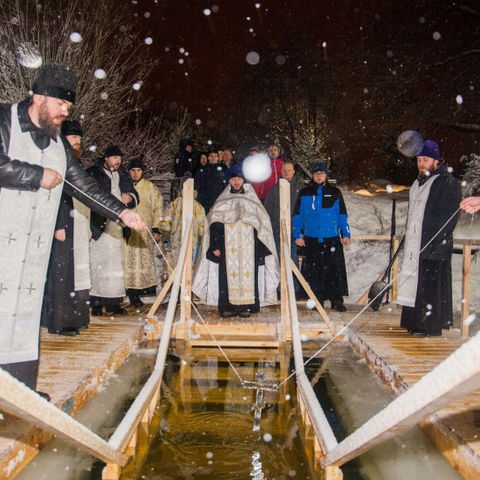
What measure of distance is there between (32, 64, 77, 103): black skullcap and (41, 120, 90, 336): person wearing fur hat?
2.22 metres

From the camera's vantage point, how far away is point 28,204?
10.3ft

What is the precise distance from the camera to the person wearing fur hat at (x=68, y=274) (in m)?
5.37

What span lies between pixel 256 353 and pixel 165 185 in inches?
391

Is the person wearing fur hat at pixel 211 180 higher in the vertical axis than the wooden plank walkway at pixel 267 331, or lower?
higher

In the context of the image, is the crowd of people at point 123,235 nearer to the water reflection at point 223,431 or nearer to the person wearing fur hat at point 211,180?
the water reflection at point 223,431

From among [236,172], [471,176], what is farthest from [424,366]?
[471,176]

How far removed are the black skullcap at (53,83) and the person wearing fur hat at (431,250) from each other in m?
3.69

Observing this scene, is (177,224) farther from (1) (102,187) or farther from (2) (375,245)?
(2) (375,245)

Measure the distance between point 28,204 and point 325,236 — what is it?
Answer: 4986mm

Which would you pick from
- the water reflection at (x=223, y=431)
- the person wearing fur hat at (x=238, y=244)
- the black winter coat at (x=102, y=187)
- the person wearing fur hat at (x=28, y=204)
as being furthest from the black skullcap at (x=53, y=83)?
the person wearing fur hat at (x=238, y=244)

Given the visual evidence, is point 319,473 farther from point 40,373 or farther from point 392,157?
point 392,157

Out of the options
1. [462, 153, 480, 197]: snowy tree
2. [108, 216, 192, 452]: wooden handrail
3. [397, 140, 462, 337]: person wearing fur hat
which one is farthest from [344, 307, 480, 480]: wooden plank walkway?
[462, 153, 480, 197]: snowy tree

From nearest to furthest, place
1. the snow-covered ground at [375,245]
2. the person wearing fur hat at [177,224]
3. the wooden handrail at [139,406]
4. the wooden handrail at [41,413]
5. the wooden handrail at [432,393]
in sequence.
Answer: the wooden handrail at [432,393] < the wooden handrail at [41,413] < the wooden handrail at [139,406] < the person wearing fur hat at [177,224] < the snow-covered ground at [375,245]

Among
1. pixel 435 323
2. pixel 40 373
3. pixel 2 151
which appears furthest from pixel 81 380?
pixel 435 323
